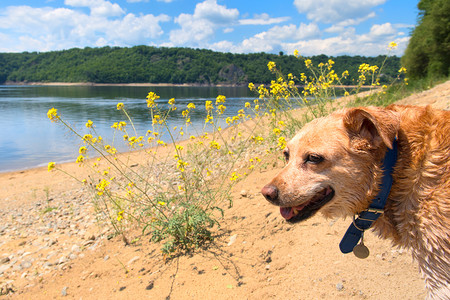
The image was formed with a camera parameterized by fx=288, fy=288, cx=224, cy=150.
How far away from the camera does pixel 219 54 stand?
148 m

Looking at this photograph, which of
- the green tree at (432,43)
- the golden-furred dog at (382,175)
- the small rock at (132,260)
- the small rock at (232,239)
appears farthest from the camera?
the green tree at (432,43)

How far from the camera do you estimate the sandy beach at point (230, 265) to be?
10.2ft

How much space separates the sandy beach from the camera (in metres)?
3.11

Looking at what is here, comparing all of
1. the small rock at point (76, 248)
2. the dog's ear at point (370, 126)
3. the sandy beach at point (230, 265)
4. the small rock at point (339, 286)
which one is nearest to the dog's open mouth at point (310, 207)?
the dog's ear at point (370, 126)

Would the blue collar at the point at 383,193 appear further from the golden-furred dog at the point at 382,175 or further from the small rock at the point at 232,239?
the small rock at the point at 232,239

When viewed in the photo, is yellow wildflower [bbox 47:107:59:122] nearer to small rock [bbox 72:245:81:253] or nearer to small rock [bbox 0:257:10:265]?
small rock [bbox 72:245:81:253]

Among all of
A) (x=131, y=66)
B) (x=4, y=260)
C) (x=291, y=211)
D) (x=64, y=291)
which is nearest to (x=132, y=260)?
(x=64, y=291)

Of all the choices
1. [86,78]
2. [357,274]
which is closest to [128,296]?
[357,274]

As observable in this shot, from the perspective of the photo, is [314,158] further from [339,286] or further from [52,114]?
[52,114]

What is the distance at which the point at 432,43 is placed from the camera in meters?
24.0

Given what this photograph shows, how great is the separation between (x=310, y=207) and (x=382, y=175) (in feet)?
1.88

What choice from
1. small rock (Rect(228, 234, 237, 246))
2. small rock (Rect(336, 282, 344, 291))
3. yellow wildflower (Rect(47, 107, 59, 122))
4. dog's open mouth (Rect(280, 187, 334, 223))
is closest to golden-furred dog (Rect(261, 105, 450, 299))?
dog's open mouth (Rect(280, 187, 334, 223))

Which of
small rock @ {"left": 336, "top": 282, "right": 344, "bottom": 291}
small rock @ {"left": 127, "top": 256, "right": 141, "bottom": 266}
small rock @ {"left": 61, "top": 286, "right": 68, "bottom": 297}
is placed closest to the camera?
small rock @ {"left": 336, "top": 282, "right": 344, "bottom": 291}

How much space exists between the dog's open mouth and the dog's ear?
43cm
